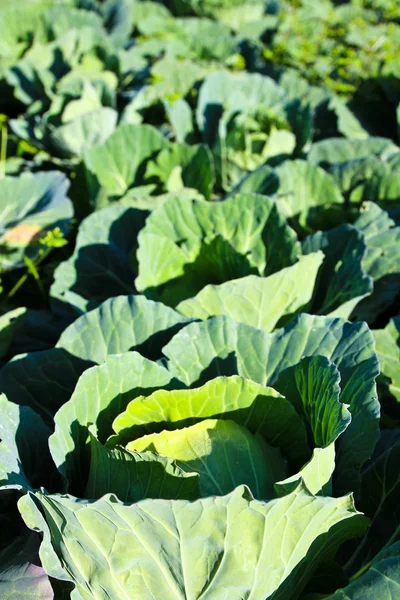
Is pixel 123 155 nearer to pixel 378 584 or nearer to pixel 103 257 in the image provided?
pixel 103 257

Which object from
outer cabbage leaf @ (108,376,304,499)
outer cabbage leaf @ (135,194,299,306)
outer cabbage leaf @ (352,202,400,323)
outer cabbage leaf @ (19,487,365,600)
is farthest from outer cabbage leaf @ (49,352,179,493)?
outer cabbage leaf @ (352,202,400,323)

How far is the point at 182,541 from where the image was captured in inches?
51.6

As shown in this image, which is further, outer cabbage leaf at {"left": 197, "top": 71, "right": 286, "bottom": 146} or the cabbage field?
outer cabbage leaf at {"left": 197, "top": 71, "right": 286, "bottom": 146}

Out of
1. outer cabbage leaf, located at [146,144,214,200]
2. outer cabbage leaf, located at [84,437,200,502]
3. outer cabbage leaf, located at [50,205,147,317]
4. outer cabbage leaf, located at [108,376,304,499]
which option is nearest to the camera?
outer cabbage leaf, located at [84,437,200,502]

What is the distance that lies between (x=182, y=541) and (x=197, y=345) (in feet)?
2.17

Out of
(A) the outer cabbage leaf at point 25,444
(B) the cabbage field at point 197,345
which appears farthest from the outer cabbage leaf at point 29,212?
(A) the outer cabbage leaf at point 25,444

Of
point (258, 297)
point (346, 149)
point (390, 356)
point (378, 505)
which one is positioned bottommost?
point (378, 505)

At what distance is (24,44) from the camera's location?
15.8 ft

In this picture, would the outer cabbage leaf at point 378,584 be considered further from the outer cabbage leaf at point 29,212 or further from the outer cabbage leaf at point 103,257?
the outer cabbage leaf at point 29,212

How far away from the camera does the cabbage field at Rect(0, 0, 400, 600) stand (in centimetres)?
138

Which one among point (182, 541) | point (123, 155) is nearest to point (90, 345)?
point (182, 541)

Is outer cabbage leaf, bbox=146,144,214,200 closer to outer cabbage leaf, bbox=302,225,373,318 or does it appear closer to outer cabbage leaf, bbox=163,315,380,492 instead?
outer cabbage leaf, bbox=302,225,373,318

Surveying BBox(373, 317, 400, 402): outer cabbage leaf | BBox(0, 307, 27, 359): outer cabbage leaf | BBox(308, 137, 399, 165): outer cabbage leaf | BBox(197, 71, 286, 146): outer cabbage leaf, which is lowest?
BBox(0, 307, 27, 359): outer cabbage leaf

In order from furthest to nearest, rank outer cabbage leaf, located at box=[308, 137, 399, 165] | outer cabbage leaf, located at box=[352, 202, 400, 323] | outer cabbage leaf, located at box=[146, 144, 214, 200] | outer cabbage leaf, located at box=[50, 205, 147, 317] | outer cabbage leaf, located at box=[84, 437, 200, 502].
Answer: outer cabbage leaf, located at box=[308, 137, 399, 165]
outer cabbage leaf, located at box=[146, 144, 214, 200]
outer cabbage leaf, located at box=[50, 205, 147, 317]
outer cabbage leaf, located at box=[352, 202, 400, 323]
outer cabbage leaf, located at box=[84, 437, 200, 502]
